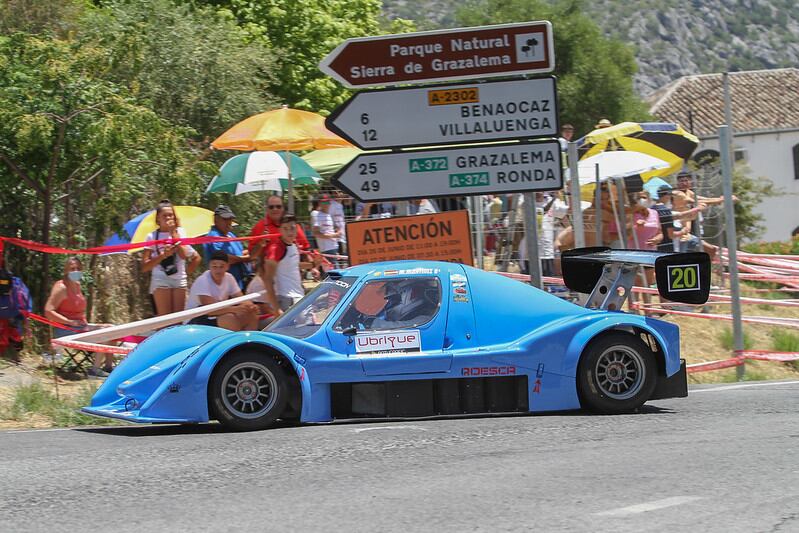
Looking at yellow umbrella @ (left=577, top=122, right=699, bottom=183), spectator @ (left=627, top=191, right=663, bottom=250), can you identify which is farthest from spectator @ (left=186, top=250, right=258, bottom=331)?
yellow umbrella @ (left=577, top=122, right=699, bottom=183)

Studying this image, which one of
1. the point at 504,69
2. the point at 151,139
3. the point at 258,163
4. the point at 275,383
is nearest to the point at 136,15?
the point at 258,163

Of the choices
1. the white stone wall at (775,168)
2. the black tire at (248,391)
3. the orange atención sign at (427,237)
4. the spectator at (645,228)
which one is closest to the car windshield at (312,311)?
the black tire at (248,391)

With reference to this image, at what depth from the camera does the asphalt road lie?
5.71m

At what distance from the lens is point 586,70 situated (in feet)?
195

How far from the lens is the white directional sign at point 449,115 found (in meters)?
12.0

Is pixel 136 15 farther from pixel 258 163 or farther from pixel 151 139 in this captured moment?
pixel 151 139

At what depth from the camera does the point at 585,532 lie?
540cm

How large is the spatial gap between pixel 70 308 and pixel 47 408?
2.60 meters

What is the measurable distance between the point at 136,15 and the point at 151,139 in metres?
10.8

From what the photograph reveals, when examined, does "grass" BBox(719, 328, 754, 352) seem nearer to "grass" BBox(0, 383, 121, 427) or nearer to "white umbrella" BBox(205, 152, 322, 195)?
"white umbrella" BBox(205, 152, 322, 195)

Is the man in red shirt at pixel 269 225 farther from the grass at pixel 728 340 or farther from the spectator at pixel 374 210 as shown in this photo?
the grass at pixel 728 340

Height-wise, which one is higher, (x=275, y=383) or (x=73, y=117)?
(x=73, y=117)

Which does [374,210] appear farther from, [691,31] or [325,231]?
[691,31]

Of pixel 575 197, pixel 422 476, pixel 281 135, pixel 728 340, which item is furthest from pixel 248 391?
pixel 728 340
